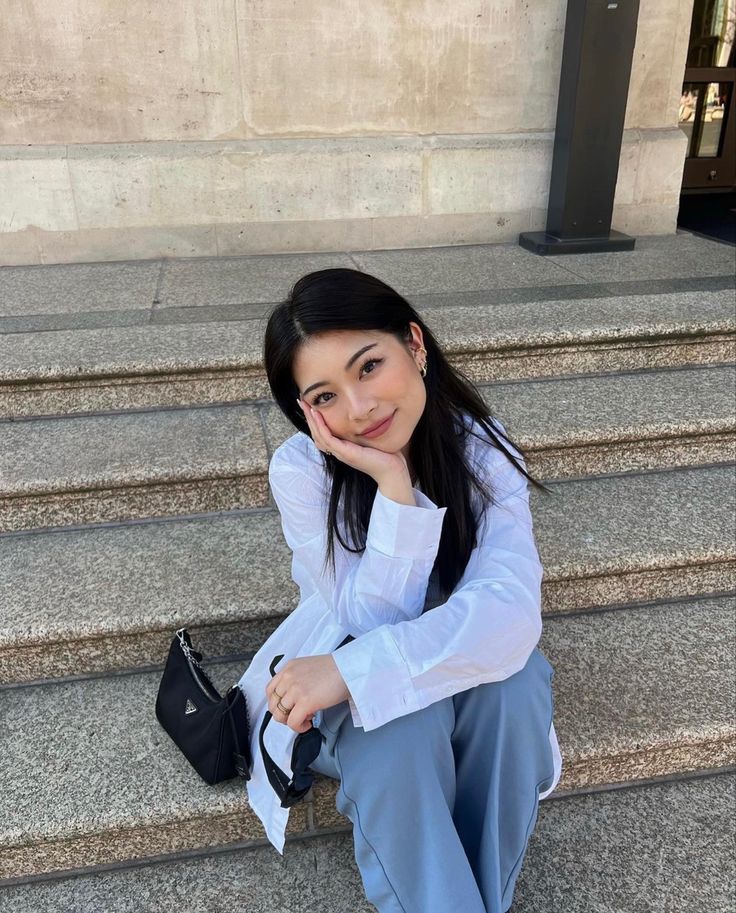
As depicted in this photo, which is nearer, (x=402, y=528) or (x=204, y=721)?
(x=402, y=528)

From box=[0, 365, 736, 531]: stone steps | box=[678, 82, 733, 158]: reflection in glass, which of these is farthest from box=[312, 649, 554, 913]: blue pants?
box=[678, 82, 733, 158]: reflection in glass

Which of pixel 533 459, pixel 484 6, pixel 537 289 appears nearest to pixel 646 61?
pixel 484 6

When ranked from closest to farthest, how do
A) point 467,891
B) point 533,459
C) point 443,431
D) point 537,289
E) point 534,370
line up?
1. point 467,891
2. point 443,431
3. point 533,459
4. point 534,370
5. point 537,289

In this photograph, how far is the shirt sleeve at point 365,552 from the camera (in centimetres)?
156

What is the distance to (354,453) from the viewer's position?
1.54 metres

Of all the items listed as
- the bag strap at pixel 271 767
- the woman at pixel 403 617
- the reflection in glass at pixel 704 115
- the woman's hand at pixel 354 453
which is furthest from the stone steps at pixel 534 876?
the reflection in glass at pixel 704 115

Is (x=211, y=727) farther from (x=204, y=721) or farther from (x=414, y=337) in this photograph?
(x=414, y=337)

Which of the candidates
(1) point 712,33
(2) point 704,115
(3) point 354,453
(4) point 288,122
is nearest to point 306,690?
(3) point 354,453

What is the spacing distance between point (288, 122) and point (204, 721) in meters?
3.84

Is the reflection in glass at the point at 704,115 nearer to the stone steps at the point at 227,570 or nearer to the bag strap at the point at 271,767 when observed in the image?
the stone steps at the point at 227,570

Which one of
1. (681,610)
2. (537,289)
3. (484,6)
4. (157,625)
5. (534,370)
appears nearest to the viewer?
(157,625)

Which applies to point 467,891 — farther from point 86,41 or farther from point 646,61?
point 646,61

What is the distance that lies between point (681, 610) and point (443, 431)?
1.26m

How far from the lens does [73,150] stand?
4.28 meters
